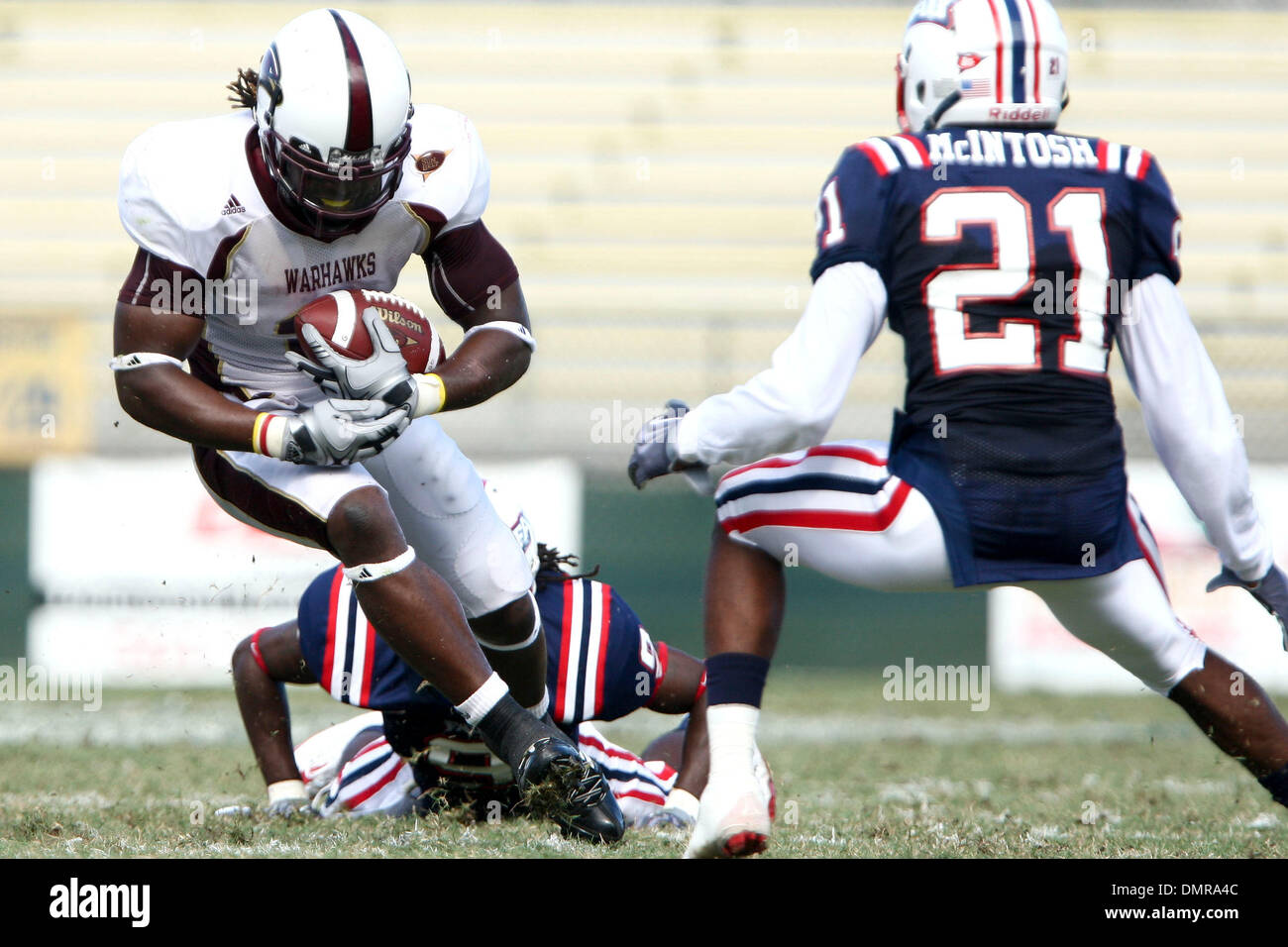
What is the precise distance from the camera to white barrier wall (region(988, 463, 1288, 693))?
6.87 meters

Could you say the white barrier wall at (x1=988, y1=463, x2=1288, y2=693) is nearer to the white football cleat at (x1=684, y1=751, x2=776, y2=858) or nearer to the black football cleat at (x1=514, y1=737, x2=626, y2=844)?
the black football cleat at (x1=514, y1=737, x2=626, y2=844)

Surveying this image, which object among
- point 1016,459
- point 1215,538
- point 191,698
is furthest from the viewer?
point 191,698

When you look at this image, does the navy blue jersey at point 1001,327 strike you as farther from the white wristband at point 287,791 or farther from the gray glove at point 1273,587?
the white wristband at point 287,791

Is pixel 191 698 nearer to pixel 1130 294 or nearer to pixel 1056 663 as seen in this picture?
pixel 1056 663

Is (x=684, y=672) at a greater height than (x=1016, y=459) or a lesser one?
lesser

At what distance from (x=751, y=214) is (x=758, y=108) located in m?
0.81

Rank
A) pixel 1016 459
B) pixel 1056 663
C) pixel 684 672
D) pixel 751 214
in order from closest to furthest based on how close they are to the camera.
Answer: pixel 1016 459, pixel 684 672, pixel 1056 663, pixel 751 214

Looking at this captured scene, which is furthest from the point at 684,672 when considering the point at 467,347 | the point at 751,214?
the point at 751,214

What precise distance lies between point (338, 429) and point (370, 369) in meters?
0.13

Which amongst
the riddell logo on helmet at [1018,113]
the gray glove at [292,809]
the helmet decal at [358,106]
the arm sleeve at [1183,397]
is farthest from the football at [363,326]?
the arm sleeve at [1183,397]

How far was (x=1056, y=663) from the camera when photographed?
704 cm

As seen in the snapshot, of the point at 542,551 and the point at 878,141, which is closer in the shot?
the point at 878,141

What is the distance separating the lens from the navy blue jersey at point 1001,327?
2.62 meters

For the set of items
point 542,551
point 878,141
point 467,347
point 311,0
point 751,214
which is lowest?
point 542,551
